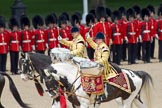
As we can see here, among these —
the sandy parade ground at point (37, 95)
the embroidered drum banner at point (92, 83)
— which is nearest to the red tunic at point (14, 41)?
the sandy parade ground at point (37, 95)

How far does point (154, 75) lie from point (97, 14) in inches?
154

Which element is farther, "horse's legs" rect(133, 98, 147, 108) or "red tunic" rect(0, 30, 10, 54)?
"red tunic" rect(0, 30, 10, 54)

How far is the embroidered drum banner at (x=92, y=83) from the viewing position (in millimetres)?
10625

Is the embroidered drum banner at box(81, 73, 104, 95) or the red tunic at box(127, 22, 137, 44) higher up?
the red tunic at box(127, 22, 137, 44)

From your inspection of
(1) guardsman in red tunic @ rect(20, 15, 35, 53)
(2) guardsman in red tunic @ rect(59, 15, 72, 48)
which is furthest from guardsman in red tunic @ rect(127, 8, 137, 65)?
(1) guardsman in red tunic @ rect(20, 15, 35, 53)

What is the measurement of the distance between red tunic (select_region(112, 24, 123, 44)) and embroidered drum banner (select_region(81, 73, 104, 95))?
7.70 m

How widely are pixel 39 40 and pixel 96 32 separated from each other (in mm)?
1449

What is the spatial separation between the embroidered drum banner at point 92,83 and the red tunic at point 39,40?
22.7ft

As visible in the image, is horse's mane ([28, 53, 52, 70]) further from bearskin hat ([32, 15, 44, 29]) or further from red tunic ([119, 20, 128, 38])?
red tunic ([119, 20, 128, 38])

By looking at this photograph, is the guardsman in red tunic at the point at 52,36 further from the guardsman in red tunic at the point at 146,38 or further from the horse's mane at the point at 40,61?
the horse's mane at the point at 40,61

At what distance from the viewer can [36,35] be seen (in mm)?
17500

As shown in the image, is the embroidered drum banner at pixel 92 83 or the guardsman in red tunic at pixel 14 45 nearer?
the embroidered drum banner at pixel 92 83

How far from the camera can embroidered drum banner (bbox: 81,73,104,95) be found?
10.6m

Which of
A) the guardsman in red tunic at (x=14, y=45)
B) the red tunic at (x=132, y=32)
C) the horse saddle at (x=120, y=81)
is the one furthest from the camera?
the red tunic at (x=132, y=32)
